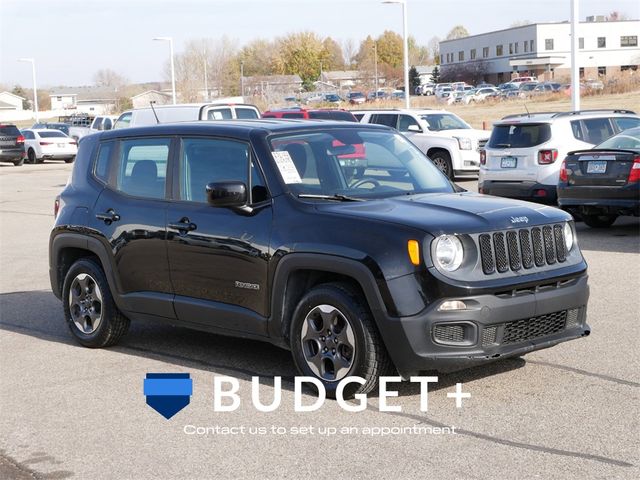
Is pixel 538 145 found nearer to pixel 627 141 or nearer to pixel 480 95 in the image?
pixel 627 141

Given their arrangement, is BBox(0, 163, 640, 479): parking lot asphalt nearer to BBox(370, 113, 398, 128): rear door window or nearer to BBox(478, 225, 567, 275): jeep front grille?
BBox(478, 225, 567, 275): jeep front grille

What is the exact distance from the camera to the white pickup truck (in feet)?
127

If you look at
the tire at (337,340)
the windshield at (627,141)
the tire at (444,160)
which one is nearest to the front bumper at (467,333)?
the tire at (337,340)

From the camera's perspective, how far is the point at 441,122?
25.9m

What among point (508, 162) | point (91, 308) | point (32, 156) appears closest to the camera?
point (91, 308)

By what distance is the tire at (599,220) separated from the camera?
15.4 meters

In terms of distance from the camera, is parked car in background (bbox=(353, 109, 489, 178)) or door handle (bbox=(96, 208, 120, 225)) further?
parked car in background (bbox=(353, 109, 489, 178))

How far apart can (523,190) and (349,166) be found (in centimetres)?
1053

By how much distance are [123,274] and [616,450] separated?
4.13 meters

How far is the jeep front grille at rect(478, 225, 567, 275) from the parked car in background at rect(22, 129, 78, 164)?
37.9 meters

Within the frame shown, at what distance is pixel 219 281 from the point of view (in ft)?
24.3

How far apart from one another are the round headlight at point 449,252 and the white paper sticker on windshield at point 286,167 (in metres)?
1.29

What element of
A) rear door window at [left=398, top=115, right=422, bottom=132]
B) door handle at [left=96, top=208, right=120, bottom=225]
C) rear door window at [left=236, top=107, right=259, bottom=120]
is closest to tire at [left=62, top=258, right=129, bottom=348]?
door handle at [left=96, top=208, right=120, bottom=225]

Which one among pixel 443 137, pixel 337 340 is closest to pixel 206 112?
pixel 443 137
